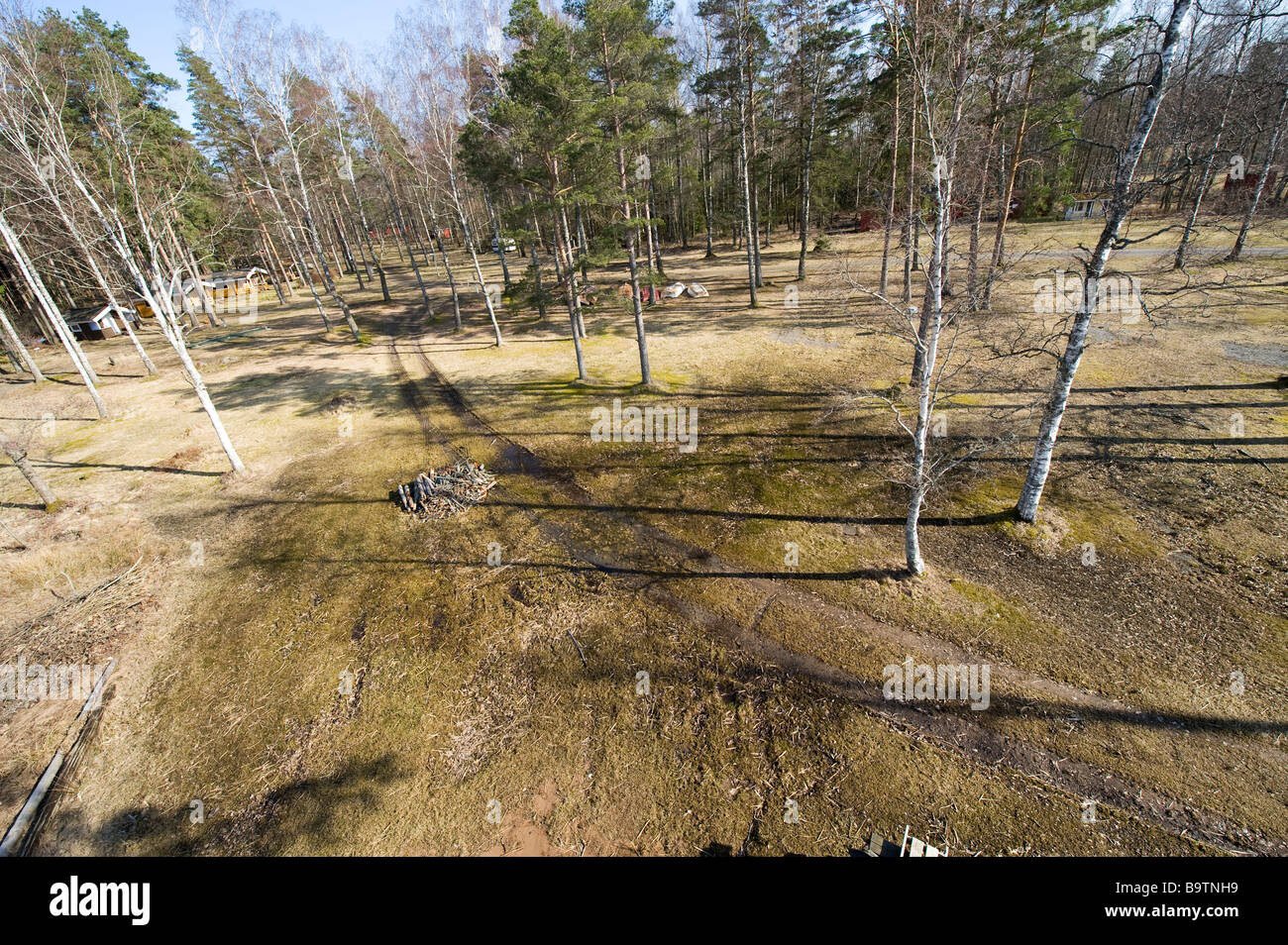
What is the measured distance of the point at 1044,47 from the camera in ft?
57.5

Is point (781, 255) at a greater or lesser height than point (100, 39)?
lesser

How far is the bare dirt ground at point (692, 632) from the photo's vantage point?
6047 mm

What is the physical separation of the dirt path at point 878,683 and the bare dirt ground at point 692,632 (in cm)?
4

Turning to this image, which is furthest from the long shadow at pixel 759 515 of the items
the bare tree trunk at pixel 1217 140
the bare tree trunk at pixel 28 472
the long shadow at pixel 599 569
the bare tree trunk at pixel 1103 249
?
the bare tree trunk at pixel 28 472

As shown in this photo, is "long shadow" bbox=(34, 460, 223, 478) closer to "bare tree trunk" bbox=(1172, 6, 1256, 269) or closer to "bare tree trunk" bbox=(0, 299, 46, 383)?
"bare tree trunk" bbox=(0, 299, 46, 383)

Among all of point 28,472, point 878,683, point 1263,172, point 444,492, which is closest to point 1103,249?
point 878,683

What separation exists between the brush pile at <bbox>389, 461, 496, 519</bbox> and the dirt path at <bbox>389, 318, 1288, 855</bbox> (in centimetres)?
63

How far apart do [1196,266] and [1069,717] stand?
88.7ft

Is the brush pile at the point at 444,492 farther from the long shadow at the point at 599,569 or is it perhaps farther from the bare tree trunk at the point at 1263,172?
the bare tree trunk at the point at 1263,172

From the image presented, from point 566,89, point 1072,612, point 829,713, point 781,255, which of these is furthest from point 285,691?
point 781,255

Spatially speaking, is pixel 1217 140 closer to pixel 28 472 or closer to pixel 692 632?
pixel 692 632
